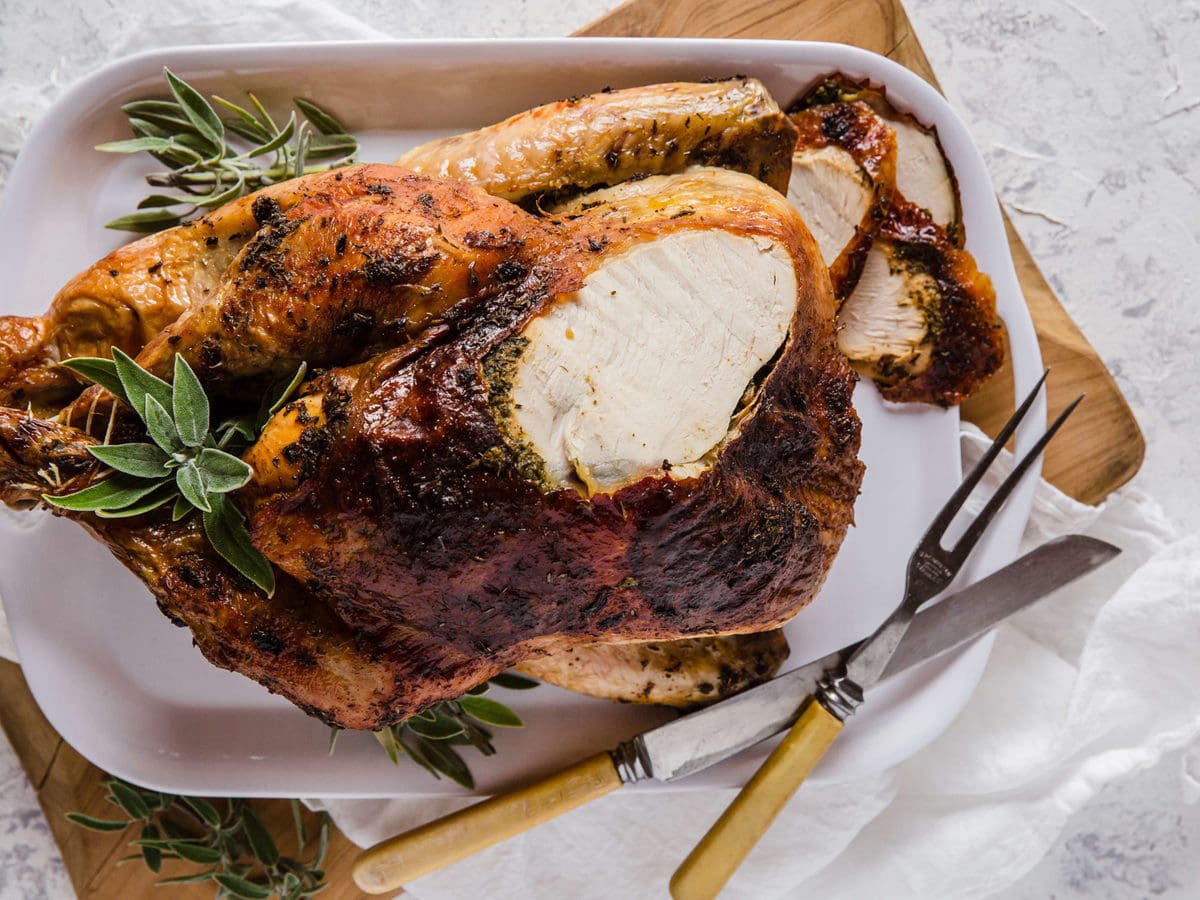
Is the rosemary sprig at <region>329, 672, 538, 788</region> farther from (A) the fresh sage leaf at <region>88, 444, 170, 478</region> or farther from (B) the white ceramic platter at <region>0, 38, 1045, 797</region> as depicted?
(A) the fresh sage leaf at <region>88, 444, 170, 478</region>

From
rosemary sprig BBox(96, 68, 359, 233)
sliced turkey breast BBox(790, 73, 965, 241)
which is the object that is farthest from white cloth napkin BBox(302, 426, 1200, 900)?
rosemary sprig BBox(96, 68, 359, 233)

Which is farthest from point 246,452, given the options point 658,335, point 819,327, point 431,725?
point 819,327

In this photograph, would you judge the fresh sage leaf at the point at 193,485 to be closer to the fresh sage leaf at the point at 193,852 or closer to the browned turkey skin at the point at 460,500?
the browned turkey skin at the point at 460,500

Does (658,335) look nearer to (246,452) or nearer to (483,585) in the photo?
(483,585)

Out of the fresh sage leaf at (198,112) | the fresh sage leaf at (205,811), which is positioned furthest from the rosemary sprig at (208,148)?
the fresh sage leaf at (205,811)

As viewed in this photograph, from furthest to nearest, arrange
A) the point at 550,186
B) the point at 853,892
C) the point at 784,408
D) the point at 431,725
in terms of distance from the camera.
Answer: the point at 853,892 < the point at 431,725 < the point at 550,186 < the point at 784,408

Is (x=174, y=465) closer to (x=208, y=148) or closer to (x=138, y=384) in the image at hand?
(x=138, y=384)
